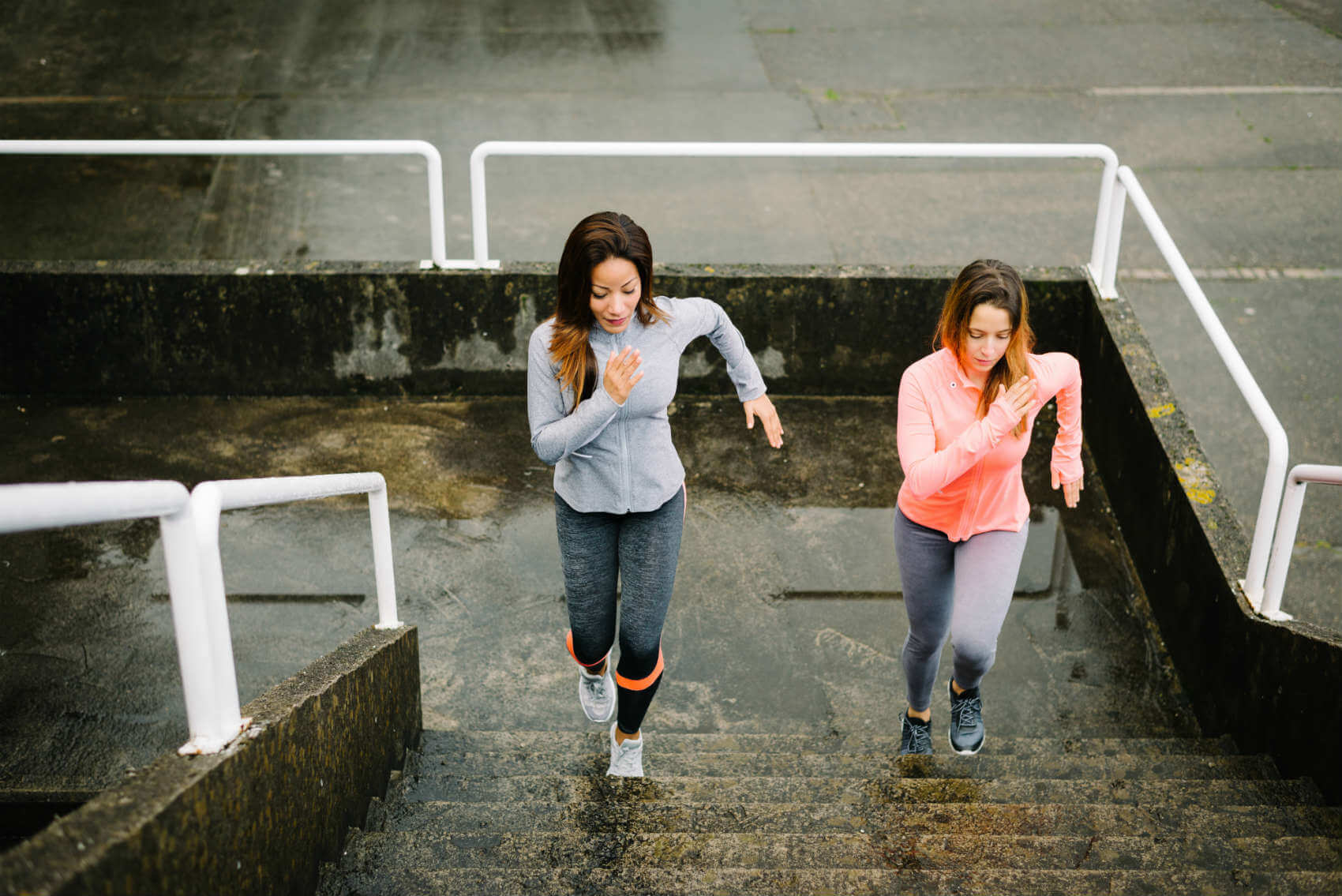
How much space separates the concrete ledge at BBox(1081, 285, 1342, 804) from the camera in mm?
3865

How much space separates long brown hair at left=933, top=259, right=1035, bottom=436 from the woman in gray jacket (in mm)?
638

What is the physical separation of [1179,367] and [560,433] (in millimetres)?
5141

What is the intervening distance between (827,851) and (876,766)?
854mm

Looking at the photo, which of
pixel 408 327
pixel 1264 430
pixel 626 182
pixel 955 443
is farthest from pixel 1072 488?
pixel 626 182

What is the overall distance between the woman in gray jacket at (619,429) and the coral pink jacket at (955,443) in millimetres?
492

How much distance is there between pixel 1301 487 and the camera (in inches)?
152

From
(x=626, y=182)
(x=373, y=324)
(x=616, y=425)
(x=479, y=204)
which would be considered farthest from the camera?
(x=626, y=182)

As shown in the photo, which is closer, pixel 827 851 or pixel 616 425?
pixel 827 851

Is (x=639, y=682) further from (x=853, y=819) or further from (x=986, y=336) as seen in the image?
(x=986, y=336)

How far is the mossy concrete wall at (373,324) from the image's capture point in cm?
642

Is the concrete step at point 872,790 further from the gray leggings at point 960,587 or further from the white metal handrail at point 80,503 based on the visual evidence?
the white metal handrail at point 80,503

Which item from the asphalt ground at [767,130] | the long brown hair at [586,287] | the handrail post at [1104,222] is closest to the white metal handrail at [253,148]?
the asphalt ground at [767,130]

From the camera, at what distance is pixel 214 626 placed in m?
2.59

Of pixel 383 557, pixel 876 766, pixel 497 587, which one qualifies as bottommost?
pixel 497 587
